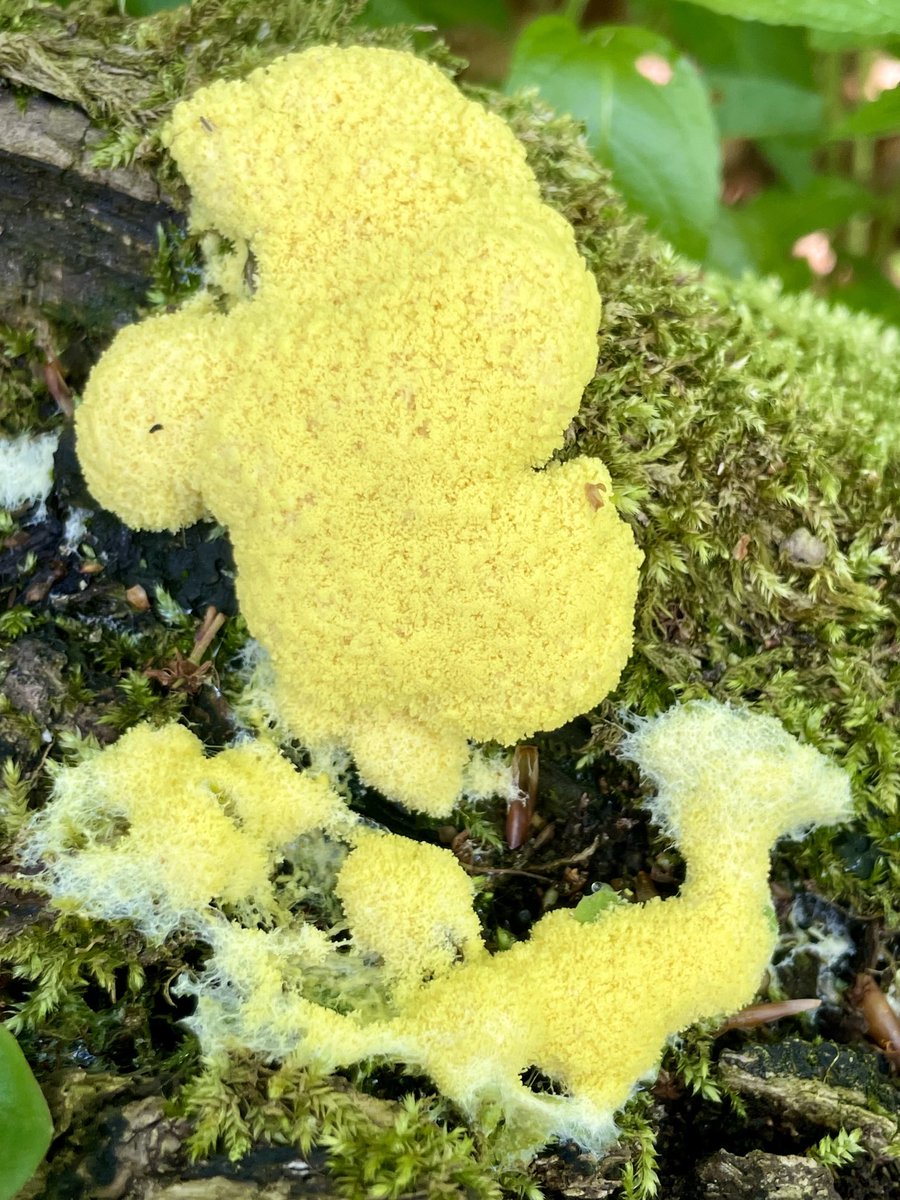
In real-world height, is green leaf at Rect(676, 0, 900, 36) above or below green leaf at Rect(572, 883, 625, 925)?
above

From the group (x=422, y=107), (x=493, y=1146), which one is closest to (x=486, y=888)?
(x=493, y=1146)

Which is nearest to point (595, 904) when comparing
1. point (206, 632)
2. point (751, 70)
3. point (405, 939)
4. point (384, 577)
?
point (405, 939)

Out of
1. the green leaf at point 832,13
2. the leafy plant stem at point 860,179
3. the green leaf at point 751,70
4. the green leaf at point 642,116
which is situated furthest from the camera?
the leafy plant stem at point 860,179

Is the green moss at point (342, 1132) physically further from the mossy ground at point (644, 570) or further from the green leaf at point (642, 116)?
the green leaf at point (642, 116)

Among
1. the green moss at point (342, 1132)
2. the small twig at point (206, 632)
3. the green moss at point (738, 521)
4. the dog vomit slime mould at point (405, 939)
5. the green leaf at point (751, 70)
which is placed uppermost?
the green leaf at point (751, 70)

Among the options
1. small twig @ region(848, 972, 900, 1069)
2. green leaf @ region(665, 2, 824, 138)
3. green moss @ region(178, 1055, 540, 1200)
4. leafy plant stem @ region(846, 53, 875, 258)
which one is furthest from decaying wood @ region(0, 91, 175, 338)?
leafy plant stem @ region(846, 53, 875, 258)


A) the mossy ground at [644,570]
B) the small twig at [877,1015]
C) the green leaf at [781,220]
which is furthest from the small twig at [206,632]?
the green leaf at [781,220]

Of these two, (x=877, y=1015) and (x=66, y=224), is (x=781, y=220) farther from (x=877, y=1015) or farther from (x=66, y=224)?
(x=877, y=1015)

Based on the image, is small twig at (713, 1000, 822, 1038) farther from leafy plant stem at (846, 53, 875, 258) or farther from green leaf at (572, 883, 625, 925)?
leafy plant stem at (846, 53, 875, 258)
